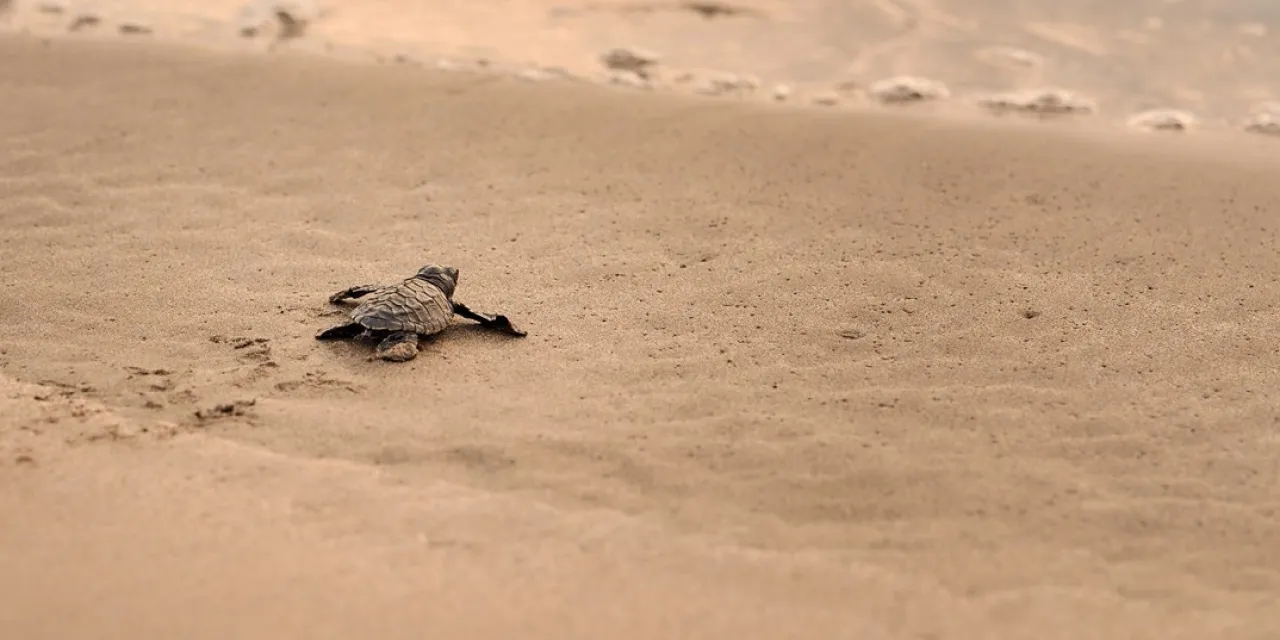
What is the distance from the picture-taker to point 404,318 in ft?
10.8

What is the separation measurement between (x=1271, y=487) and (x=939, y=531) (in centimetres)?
95

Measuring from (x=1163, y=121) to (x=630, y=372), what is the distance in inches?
149

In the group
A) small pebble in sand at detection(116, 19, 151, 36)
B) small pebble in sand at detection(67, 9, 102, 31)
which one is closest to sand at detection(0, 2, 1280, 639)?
small pebble in sand at detection(116, 19, 151, 36)

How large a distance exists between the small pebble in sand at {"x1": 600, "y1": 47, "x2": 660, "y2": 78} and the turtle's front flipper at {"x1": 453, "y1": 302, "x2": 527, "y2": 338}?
9.94 feet

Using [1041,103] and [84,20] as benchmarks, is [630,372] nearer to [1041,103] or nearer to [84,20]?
[1041,103]

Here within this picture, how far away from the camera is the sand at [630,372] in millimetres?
2371

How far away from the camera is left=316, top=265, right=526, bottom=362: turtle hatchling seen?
329 centimetres

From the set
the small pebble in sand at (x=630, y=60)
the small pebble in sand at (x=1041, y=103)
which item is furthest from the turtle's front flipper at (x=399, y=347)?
the small pebble in sand at (x=1041, y=103)

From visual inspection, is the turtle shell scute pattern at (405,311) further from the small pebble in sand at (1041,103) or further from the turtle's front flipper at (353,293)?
the small pebble in sand at (1041,103)

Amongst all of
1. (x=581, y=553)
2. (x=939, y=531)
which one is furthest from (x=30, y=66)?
(x=939, y=531)

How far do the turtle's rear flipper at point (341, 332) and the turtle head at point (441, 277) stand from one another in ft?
0.94

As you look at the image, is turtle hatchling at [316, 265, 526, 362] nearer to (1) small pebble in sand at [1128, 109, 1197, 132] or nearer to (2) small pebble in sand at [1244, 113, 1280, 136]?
(1) small pebble in sand at [1128, 109, 1197, 132]

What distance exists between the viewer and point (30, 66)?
18.3ft

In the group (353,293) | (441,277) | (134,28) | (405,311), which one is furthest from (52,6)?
(405,311)
